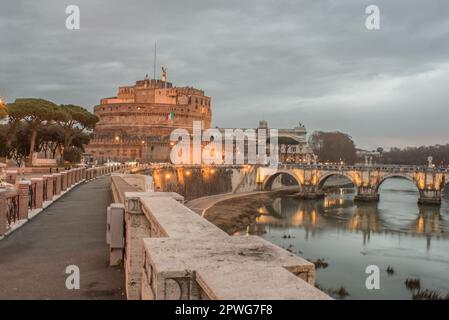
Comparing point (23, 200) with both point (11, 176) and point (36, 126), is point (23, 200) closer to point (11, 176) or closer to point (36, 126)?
point (11, 176)

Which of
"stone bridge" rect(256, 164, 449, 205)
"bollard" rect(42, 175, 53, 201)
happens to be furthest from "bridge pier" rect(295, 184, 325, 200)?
"bollard" rect(42, 175, 53, 201)

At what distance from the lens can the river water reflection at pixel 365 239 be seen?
2428cm

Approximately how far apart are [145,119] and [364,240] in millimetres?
63948

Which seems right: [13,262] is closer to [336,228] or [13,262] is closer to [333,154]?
[336,228]

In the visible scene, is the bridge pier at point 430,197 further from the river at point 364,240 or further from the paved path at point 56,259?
the paved path at point 56,259

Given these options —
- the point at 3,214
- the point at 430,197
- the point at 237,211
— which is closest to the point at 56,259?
the point at 3,214

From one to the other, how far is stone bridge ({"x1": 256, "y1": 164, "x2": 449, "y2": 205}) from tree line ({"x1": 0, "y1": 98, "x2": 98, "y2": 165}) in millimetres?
→ 32360

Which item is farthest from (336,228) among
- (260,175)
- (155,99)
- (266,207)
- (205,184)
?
(155,99)

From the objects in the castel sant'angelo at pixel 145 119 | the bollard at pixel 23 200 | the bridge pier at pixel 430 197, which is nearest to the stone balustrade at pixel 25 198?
the bollard at pixel 23 200

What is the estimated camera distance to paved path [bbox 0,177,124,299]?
21.8 ft

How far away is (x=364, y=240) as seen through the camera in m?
36.2

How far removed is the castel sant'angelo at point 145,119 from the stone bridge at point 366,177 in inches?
778
